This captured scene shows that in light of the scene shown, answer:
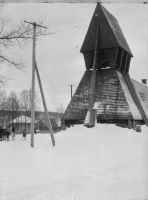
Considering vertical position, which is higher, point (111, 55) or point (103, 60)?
point (111, 55)

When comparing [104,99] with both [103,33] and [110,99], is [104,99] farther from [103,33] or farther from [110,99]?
[103,33]

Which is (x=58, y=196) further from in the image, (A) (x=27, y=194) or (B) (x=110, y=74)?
(B) (x=110, y=74)

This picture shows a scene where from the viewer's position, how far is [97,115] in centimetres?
2053

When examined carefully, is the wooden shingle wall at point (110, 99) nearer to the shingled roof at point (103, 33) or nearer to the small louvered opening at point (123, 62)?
the small louvered opening at point (123, 62)

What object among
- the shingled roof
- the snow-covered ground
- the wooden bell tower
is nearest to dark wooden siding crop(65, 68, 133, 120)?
the wooden bell tower

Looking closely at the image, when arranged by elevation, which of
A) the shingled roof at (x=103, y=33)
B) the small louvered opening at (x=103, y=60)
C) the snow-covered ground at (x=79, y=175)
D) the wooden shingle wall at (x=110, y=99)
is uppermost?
the shingled roof at (x=103, y=33)

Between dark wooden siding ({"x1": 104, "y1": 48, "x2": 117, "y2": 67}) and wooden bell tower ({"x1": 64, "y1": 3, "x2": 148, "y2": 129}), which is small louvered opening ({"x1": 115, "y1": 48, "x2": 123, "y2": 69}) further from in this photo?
dark wooden siding ({"x1": 104, "y1": 48, "x2": 117, "y2": 67})

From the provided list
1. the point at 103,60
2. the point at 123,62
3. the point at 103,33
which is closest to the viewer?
the point at 103,33

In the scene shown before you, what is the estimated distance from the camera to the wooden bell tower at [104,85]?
67.3ft

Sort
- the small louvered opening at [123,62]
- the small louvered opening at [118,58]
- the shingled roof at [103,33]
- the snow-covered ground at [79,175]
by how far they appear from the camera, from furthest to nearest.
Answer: the small louvered opening at [123,62], the small louvered opening at [118,58], the shingled roof at [103,33], the snow-covered ground at [79,175]

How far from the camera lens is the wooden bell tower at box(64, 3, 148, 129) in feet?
67.3

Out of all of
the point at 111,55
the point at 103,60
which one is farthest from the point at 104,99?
the point at 103,60

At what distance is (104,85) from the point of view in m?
22.3

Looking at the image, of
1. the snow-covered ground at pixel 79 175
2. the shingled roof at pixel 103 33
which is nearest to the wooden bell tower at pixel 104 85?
the shingled roof at pixel 103 33
